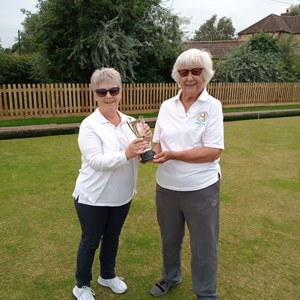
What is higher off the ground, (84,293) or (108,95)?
(108,95)

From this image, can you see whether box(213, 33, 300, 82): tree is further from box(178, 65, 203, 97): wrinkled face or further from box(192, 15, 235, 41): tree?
box(192, 15, 235, 41): tree

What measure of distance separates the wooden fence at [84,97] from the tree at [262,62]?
5.97 ft

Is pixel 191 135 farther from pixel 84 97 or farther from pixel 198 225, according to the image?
pixel 84 97

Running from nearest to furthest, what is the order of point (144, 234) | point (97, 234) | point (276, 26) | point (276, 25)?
point (97, 234) → point (144, 234) → point (276, 26) → point (276, 25)

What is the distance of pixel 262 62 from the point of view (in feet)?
63.1

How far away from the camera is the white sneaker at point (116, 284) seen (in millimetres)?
2490

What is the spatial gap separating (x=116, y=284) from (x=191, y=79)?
1684 mm

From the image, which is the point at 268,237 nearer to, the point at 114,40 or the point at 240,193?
the point at 240,193

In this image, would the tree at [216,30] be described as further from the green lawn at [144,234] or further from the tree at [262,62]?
the green lawn at [144,234]

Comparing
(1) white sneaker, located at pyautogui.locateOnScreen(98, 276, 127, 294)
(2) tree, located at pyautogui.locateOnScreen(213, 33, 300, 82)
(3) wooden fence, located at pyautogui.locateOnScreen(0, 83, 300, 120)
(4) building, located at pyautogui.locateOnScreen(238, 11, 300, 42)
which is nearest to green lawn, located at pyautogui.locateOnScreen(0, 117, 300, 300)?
(1) white sneaker, located at pyautogui.locateOnScreen(98, 276, 127, 294)

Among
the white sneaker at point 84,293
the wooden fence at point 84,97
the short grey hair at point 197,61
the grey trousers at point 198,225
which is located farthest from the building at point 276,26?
the white sneaker at point 84,293

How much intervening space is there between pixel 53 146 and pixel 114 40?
7.15m

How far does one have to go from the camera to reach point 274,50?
2073cm

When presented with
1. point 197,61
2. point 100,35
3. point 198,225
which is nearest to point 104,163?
point 198,225
